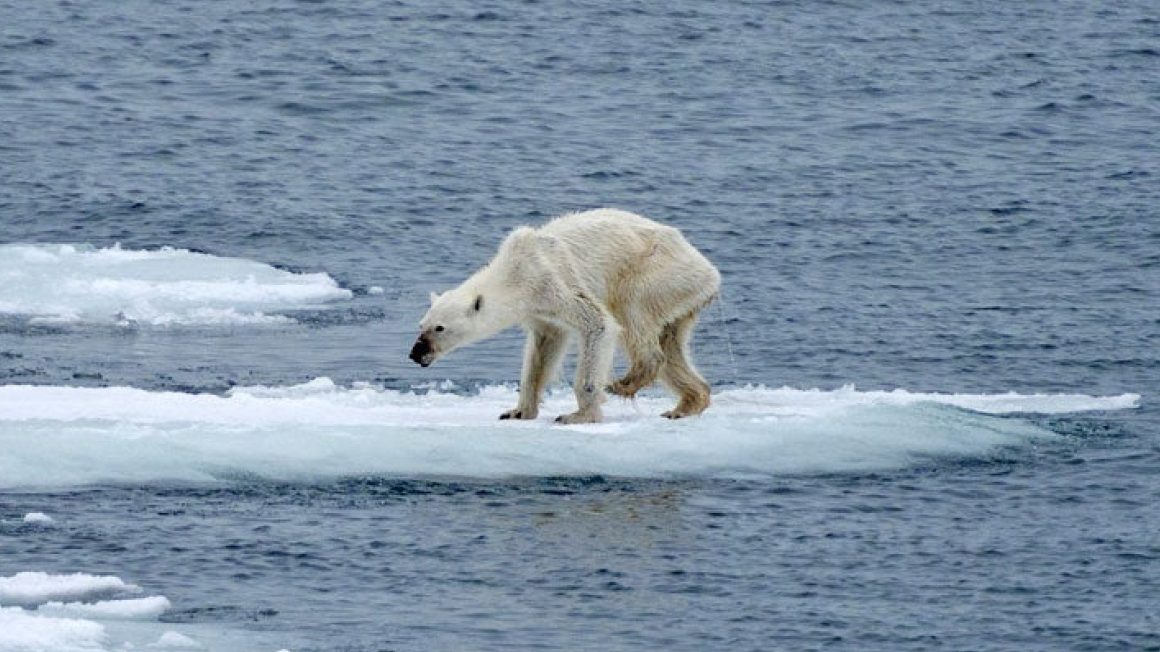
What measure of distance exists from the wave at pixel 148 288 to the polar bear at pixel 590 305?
20.4 feet

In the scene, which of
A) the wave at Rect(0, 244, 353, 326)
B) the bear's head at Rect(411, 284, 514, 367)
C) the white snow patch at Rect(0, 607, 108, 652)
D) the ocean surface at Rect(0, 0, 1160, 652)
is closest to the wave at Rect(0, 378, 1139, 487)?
the ocean surface at Rect(0, 0, 1160, 652)

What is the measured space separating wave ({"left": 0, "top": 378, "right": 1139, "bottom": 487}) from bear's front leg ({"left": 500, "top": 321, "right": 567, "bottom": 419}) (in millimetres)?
167

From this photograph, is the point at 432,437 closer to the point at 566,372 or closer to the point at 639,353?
the point at 639,353

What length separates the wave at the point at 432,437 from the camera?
53.4 feet

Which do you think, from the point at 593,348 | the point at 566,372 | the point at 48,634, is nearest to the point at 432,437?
the point at 593,348

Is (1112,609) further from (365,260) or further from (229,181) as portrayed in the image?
(229,181)

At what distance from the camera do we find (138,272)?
25.0m

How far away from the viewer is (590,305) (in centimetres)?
1706

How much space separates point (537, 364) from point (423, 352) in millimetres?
912

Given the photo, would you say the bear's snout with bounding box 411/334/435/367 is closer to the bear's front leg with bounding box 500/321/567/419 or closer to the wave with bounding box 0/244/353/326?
the bear's front leg with bounding box 500/321/567/419

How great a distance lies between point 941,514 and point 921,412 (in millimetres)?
1962

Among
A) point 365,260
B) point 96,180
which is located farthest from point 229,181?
point 365,260

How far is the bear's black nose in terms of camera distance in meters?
16.8

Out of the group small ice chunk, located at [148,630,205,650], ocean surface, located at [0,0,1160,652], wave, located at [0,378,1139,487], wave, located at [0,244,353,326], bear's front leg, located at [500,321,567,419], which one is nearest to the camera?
small ice chunk, located at [148,630,205,650]
